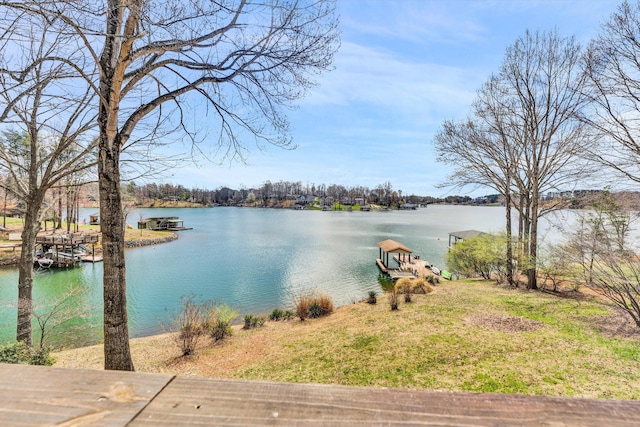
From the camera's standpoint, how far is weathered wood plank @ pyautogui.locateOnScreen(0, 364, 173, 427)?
29.5 inches

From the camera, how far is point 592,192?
11844 mm

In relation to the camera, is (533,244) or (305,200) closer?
(533,244)

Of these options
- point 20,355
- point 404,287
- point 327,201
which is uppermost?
point 327,201

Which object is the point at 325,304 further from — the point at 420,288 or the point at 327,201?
the point at 327,201

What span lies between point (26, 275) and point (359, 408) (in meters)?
9.22

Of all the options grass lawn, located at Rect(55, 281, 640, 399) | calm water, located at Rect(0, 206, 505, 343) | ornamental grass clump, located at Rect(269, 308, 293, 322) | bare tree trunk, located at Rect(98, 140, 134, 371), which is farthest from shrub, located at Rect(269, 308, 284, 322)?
bare tree trunk, located at Rect(98, 140, 134, 371)

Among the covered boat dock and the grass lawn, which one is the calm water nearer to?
the covered boat dock

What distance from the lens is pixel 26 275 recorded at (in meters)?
6.78

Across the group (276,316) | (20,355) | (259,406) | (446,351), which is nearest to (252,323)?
(276,316)

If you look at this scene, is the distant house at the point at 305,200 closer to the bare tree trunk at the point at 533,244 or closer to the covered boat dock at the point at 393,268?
the covered boat dock at the point at 393,268

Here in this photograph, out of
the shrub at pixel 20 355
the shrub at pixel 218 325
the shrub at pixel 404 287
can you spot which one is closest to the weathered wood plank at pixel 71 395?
the shrub at pixel 20 355

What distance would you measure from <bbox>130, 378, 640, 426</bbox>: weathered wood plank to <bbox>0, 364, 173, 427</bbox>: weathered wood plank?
60 millimetres

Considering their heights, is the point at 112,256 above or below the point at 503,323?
above

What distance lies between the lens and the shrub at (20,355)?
4.82m
